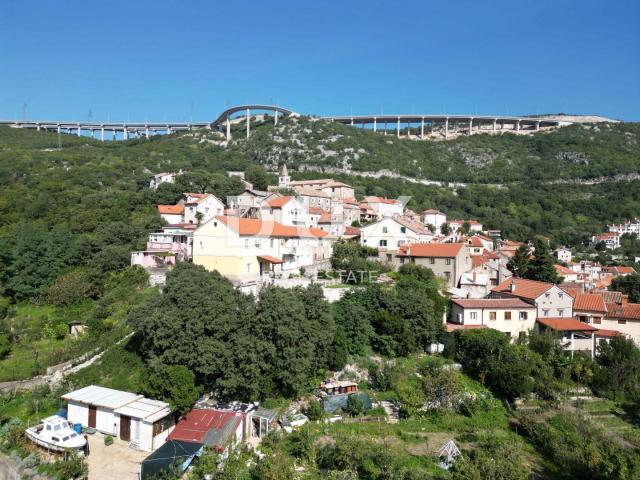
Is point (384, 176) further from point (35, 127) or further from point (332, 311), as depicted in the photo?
point (35, 127)

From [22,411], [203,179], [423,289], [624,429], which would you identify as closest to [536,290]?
[423,289]

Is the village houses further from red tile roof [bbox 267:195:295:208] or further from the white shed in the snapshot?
the white shed

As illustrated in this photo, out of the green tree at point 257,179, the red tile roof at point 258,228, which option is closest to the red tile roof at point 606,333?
the red tile roof at point 258,228

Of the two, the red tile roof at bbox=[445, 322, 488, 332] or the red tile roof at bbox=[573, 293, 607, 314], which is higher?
the red tile roof at bbox=[573, 293, 607, 314]

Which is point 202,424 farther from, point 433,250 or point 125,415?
point 433,250

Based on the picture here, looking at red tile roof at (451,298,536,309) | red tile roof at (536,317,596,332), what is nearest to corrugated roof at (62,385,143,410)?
red tile roof at (451,298,536,309)

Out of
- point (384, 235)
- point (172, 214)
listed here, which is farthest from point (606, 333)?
point (172, 214)
